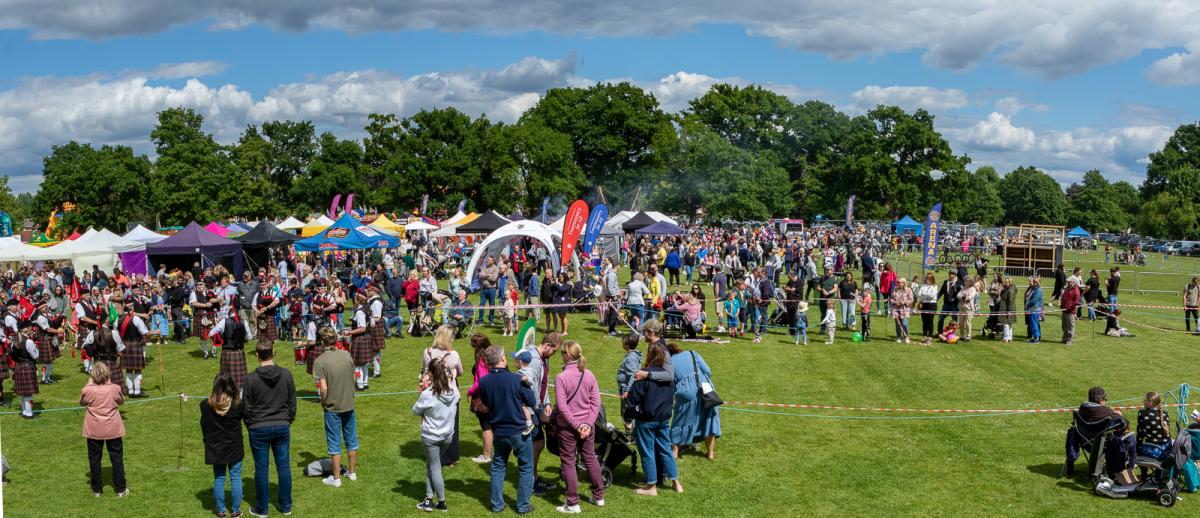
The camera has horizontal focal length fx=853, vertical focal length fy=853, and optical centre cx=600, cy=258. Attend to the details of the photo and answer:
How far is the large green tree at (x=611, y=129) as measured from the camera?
214ft

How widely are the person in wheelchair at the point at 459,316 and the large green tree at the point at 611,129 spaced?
150 ft

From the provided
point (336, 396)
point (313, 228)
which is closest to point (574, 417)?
point (336, 396)

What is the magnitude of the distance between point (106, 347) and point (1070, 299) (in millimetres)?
17705

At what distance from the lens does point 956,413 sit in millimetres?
11859

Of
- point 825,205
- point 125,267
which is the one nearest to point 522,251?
point 125,267

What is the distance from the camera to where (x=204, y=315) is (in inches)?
661

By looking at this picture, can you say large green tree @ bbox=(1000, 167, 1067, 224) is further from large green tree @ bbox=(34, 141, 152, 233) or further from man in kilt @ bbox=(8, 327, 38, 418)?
man in kilt @ bbox=(8, 327, 38, 418)

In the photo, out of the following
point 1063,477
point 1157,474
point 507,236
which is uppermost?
point 507,236

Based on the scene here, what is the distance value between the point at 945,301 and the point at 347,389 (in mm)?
14253

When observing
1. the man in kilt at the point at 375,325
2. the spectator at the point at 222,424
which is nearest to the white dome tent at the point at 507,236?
the man in kilt at the point at 375,325

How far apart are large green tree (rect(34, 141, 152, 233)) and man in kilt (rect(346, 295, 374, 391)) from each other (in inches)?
1872

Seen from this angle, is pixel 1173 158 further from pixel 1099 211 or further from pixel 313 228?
pixel 313 228

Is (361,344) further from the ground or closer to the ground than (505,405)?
closer to the ground

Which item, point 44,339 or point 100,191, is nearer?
point 44,339
